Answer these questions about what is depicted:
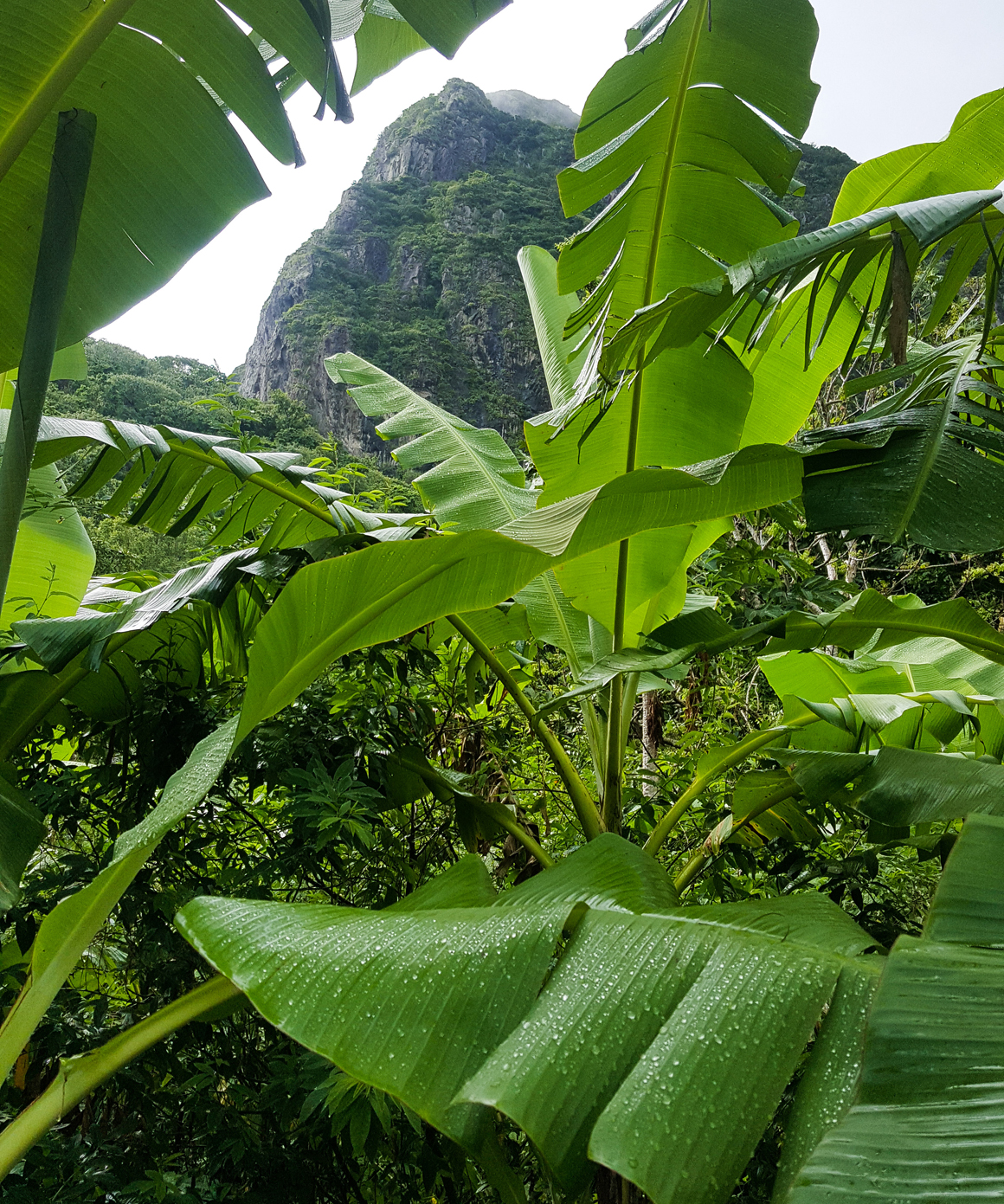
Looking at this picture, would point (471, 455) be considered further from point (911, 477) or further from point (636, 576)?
point (911, 477)

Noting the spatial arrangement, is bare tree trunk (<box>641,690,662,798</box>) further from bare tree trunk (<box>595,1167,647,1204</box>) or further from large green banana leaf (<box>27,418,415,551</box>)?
bare tree trunk (<box>595,1167,647,1204</box>)

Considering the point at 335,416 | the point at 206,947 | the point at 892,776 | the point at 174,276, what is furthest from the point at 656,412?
the point at 335,416

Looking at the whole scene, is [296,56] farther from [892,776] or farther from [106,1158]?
[106,1158]

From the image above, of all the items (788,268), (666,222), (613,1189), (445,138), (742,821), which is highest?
(445,138)

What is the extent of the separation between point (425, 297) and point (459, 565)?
3472 cm

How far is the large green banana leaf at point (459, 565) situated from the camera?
0.88m

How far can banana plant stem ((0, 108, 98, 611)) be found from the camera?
2.99ft

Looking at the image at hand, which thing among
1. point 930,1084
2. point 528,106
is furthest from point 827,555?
point 528,106

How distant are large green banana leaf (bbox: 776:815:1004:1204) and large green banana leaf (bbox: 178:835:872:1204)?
0.17 feet

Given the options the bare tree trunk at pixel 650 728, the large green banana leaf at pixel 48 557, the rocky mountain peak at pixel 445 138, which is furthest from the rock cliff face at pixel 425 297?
the large green banana leaf at pixel 48 557

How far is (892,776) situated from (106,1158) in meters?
1.35

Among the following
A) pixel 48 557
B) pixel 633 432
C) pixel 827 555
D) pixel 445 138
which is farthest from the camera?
pixel 445 138

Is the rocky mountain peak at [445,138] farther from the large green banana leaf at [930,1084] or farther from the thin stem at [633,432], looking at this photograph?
the large green banana leaf at [930,1084]

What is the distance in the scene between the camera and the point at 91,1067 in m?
0.86
